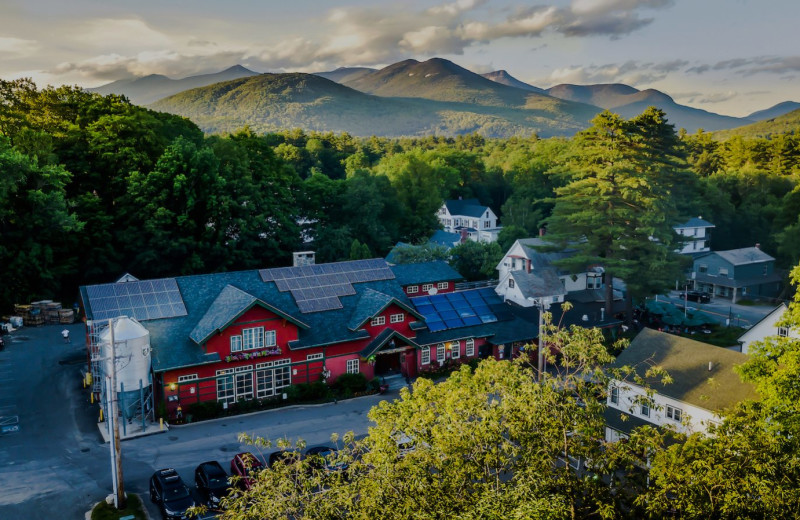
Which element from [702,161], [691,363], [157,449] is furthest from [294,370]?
[702,161]

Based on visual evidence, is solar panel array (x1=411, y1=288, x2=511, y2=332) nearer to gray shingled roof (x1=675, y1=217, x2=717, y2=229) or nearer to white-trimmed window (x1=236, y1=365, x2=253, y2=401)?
white-trimmed window (x1=236, y1=365, x2=253, y2=401)

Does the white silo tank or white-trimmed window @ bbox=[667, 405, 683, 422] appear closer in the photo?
white-trimmed window @ bbox=[667, 405, 683, 422]

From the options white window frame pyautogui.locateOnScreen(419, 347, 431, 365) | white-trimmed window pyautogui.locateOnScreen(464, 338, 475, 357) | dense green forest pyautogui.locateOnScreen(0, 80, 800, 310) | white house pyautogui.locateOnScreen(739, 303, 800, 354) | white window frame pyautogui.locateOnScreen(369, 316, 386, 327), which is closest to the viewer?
Result: white house pyautogui.locateOnScreen(739, 303, 800, 354)

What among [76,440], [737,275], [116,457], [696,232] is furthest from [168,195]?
[696,232]

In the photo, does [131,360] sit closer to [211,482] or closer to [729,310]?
[211,482]

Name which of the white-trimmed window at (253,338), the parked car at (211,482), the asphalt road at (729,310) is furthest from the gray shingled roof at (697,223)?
the parked car at (211,482)

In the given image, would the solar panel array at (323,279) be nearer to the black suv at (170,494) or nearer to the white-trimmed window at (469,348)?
the white-trimmed window at (469,348)

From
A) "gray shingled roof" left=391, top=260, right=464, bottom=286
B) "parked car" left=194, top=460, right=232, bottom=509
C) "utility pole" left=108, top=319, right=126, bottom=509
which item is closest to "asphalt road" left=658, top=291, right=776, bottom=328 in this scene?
"gray shingled roof" left=391, top=260, right=464, bottom=286

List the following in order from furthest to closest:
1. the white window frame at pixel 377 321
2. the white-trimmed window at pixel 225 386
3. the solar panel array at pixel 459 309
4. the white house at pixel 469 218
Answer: the white house at pixel 469 218 → the solar panel array at pixel 459 309 → the white window frame at pixel 377 321 → the white-trimmed window at pixel 225 386
